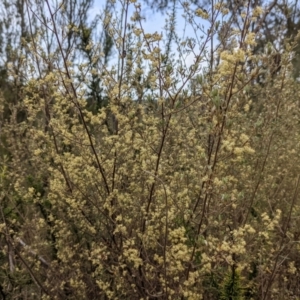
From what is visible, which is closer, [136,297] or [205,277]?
[205,277]

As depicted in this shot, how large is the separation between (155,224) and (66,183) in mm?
683

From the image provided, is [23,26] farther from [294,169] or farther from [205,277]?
[205,277]

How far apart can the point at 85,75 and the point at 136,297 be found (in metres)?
1.45

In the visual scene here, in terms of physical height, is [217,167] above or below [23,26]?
below

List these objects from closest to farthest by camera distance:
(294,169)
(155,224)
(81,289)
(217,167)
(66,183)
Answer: (217,167)
(155,224)
(66,183)
(81,289)
(294,169)

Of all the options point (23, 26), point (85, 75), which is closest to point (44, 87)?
point (85, 75)

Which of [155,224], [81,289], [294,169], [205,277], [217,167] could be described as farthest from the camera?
[294,169]

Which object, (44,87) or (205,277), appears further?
(44,87)

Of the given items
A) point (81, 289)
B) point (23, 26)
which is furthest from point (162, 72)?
point (23, 26)

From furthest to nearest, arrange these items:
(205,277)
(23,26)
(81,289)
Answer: (23,26) < (81,289) < (205,277)

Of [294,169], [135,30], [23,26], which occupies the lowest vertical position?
[294,169]

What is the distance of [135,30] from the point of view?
242 cm

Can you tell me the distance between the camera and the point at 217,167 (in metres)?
2.39

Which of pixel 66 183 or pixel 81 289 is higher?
pixel 66 183
